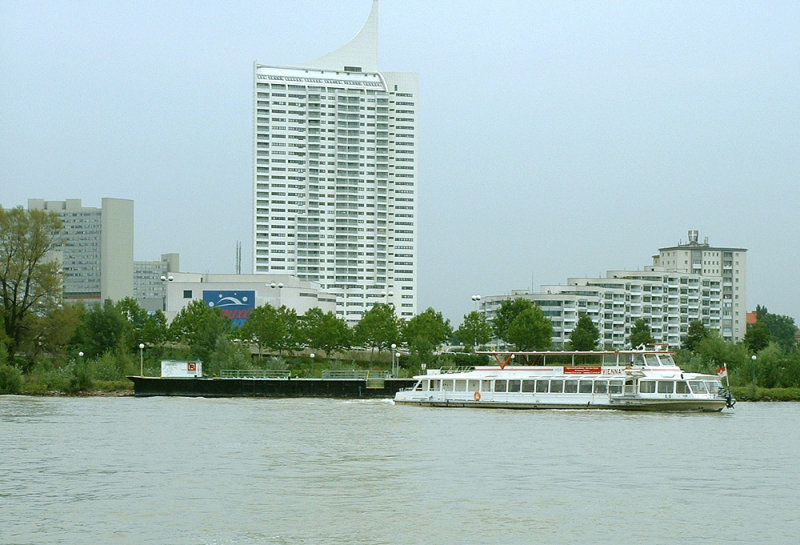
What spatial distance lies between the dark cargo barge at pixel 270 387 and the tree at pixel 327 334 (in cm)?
4036

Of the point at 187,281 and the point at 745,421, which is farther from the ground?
the point at 187,281

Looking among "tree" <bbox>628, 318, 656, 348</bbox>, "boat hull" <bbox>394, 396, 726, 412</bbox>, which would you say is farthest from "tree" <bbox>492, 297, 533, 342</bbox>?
"boat hull" <bbox>394, 396, 726, 412</bbox>

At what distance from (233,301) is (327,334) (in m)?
38.4

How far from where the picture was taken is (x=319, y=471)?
40250 mm

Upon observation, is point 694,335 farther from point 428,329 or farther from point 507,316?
point 428,329

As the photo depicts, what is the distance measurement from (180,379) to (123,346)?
20233mm

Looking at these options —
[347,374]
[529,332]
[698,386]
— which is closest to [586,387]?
[698,386]

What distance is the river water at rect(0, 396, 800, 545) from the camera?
29.2 metres

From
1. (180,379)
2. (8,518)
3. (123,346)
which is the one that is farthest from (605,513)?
(123,346)

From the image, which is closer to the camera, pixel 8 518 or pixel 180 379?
pixel 8 518

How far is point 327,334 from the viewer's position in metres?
144

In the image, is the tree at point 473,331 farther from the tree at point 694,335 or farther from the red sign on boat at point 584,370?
the red sign on boat at point 584,370

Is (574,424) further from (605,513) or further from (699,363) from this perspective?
(699,363)

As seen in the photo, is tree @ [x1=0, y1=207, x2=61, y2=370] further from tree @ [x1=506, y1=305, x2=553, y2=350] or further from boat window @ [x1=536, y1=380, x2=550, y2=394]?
tree @ [x1=506, y1=305, x2=553, y2=350]
